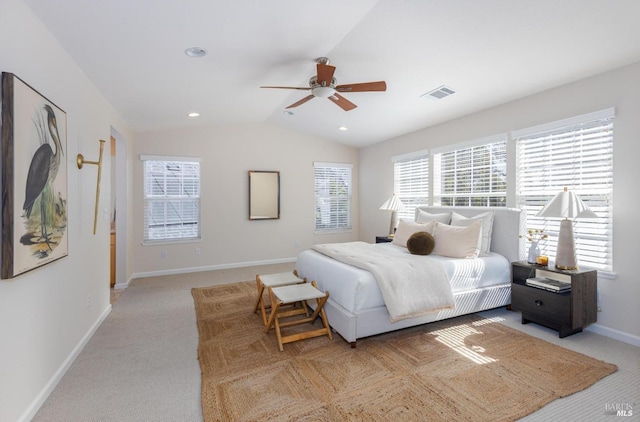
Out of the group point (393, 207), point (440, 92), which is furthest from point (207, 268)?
point (440, 92)

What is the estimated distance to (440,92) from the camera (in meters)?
3.92

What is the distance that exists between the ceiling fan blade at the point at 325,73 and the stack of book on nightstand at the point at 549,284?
2890mm

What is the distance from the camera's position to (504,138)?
4000 mm

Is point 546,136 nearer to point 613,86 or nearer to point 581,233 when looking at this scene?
point 613,86

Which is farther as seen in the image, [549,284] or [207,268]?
[207,268]

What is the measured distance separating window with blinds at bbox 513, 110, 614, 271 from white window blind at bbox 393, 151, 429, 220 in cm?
165

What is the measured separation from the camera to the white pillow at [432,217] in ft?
14.2

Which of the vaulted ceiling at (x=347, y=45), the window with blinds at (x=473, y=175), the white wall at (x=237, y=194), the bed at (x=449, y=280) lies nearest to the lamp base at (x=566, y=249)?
the bed at (x=449, y=280)

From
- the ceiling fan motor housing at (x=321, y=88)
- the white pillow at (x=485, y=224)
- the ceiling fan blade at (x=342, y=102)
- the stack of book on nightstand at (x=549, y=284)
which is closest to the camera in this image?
the stack of book on nightstand at (x=549, y=284)

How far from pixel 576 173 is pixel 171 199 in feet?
19.2

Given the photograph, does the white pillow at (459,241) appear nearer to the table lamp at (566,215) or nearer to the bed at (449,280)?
the bed at (449,280)

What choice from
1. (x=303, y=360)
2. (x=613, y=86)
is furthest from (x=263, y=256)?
(x=613, y=86)

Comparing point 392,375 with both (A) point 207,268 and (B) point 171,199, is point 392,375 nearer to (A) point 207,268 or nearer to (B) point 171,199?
(A) point 207,268

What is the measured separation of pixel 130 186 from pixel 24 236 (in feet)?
12.3
